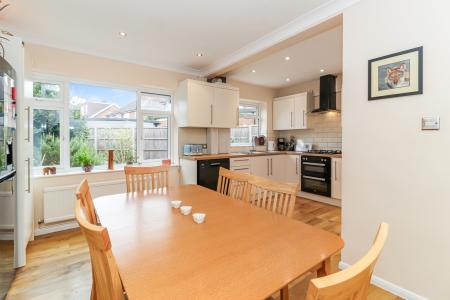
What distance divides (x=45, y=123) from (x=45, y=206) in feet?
3.58

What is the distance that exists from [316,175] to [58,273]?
13.1 feet

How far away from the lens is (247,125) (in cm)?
530

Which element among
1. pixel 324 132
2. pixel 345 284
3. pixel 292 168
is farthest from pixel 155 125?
pixel 345 284

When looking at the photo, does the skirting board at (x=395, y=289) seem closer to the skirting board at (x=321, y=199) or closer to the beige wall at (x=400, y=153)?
the beige wall at (x=400, y=153)

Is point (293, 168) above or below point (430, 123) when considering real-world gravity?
below

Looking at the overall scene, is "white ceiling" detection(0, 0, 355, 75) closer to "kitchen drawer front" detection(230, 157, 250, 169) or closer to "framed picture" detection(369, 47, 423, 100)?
"framed picture" detection(369, 47, 423, 100)

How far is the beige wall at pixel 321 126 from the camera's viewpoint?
4.51 metres

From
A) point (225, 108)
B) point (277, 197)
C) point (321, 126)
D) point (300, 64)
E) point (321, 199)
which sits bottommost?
point (321, 199)

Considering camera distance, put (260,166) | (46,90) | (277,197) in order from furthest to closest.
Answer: (260,166) < (46,90) < (277,197)

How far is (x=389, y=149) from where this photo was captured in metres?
1.76

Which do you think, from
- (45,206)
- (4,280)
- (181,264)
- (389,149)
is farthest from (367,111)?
(45,206)

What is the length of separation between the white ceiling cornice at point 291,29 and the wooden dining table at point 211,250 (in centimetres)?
194

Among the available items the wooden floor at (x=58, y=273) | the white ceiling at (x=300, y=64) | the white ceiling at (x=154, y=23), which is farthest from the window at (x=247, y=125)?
the wooden floor at (x=58, y=273)

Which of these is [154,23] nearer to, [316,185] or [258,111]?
[258,111]
